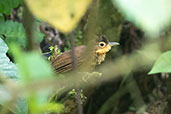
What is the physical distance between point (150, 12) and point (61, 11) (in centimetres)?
10

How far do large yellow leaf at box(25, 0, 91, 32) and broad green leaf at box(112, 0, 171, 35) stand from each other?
5 centimetres

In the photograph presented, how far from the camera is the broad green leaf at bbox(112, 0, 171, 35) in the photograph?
323 mm

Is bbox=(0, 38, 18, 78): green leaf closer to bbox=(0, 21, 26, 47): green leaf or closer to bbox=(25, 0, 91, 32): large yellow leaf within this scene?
bbox=(0, 21, 26, 47): green leaf

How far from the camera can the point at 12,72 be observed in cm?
112

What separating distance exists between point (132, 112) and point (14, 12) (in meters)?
1.27

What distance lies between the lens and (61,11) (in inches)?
14.4

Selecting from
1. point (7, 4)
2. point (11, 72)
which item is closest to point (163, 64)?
point (11, 72)

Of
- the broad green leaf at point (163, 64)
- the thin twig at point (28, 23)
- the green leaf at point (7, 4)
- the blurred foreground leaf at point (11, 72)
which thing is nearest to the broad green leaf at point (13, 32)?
the green leaf at point (7, 4)

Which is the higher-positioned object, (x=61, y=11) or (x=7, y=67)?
(x=7, y=67)

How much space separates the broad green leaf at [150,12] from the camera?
32cm

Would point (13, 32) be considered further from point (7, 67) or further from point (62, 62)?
point (7, 67)

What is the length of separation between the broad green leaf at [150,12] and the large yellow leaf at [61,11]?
5cm

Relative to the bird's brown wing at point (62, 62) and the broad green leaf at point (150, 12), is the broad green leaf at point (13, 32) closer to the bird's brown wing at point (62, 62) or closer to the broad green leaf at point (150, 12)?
the bird's brown wing at point (62, 62)

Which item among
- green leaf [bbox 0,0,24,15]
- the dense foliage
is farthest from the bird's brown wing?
green leaf [bbox 0,0,24,15]
